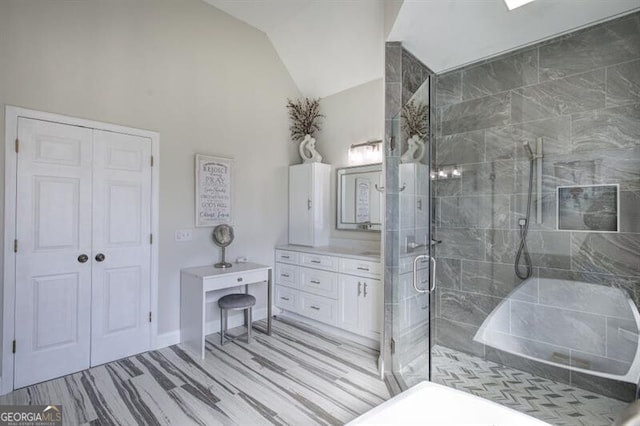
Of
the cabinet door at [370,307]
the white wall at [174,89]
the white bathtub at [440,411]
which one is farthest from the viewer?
the cabinet door at [370,307]

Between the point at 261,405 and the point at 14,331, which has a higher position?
the point at 14,331

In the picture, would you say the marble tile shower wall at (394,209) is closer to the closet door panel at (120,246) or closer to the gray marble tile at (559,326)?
the gray marble tile at (559,326)

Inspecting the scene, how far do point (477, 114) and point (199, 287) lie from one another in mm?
2999

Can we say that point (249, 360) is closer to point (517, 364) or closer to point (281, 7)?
→ point (517, 364)

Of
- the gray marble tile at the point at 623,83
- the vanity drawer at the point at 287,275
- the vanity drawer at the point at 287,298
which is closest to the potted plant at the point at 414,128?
the gray marble tile at the point at 623,83

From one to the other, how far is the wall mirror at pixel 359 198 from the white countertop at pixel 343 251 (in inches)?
10.7

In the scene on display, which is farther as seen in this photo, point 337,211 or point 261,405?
point 337,211

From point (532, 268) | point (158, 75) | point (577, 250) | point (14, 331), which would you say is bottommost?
point (14, 331)

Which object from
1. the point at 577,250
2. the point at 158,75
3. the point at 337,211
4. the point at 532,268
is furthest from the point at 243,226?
the point at 577,250

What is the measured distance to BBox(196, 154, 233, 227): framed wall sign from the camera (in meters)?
3.37

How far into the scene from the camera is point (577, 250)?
2.41 m

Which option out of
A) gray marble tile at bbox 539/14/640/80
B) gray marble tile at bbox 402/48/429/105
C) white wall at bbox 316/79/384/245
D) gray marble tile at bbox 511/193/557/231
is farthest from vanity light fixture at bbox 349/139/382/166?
gray marble tile at bbox 539/14/640/80

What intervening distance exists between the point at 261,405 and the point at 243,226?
2.03 m

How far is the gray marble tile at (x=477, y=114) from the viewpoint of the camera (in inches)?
109
